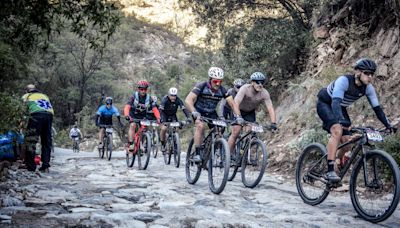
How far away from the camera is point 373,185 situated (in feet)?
18.1

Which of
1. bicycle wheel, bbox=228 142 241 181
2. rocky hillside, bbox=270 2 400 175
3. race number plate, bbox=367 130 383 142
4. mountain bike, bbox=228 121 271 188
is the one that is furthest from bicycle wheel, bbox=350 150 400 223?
rocky hillside, bbox=270 2 400 175

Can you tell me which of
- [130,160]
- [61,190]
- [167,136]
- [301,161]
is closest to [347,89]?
[301,161]

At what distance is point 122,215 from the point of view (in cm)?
515

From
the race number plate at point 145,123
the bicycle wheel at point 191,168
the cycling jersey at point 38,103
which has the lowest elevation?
the bicycle wheel at point 191,168

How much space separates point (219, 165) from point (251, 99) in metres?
2.07

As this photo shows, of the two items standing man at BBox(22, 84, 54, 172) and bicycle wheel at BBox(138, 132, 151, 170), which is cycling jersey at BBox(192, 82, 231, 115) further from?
standing man at BBox(22, 84, 54, 172)

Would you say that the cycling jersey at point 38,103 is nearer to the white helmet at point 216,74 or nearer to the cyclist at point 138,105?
the cyclist at point 138,105

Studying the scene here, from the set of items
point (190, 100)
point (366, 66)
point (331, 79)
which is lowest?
point (190, 100)

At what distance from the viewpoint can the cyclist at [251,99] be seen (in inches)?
334

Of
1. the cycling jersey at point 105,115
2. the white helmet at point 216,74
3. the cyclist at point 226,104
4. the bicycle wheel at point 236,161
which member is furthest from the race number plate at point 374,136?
the cycling jersey at point 105,115

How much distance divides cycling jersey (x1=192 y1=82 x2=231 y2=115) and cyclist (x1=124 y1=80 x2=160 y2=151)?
3.47 metres

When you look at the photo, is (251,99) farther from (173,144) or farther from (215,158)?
(173,144)

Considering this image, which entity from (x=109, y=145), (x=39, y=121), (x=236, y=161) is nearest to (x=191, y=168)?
(x=236, y=161)

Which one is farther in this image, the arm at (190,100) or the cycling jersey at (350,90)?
the arm at (190,100)
